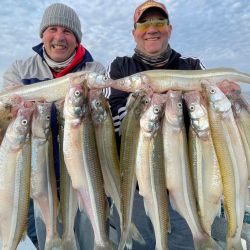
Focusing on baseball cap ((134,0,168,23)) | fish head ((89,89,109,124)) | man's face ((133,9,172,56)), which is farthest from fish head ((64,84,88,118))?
baseball cap ((134,0,168,23))

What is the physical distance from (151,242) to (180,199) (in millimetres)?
1849

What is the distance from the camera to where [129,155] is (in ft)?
12.5

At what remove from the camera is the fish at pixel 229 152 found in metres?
3.74

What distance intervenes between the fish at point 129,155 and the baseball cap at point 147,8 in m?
1.79

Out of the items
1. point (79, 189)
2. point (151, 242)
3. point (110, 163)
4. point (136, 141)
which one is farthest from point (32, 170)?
point (151, 242)

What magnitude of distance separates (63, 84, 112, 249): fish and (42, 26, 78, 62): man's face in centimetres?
158

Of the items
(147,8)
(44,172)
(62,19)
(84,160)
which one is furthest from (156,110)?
(62,19)

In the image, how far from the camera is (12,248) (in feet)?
12.5

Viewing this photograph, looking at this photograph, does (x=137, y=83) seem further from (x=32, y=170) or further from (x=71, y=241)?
(x=71, y=241)

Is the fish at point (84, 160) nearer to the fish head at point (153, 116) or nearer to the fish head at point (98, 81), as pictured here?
the fish head at point (98, 81)

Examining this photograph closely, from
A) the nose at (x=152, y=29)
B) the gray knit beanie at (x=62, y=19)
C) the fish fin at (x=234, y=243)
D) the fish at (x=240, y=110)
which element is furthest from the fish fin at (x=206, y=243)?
the gray knit beanie at (x=62, y=19)

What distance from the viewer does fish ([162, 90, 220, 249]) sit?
3.73 m

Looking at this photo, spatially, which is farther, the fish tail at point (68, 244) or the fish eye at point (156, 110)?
the fish tail at point (68, 244)

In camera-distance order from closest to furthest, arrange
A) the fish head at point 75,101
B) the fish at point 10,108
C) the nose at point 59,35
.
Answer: the fish head at point 75,101 < the fish at point 10,108 < the nose at point 59,35
